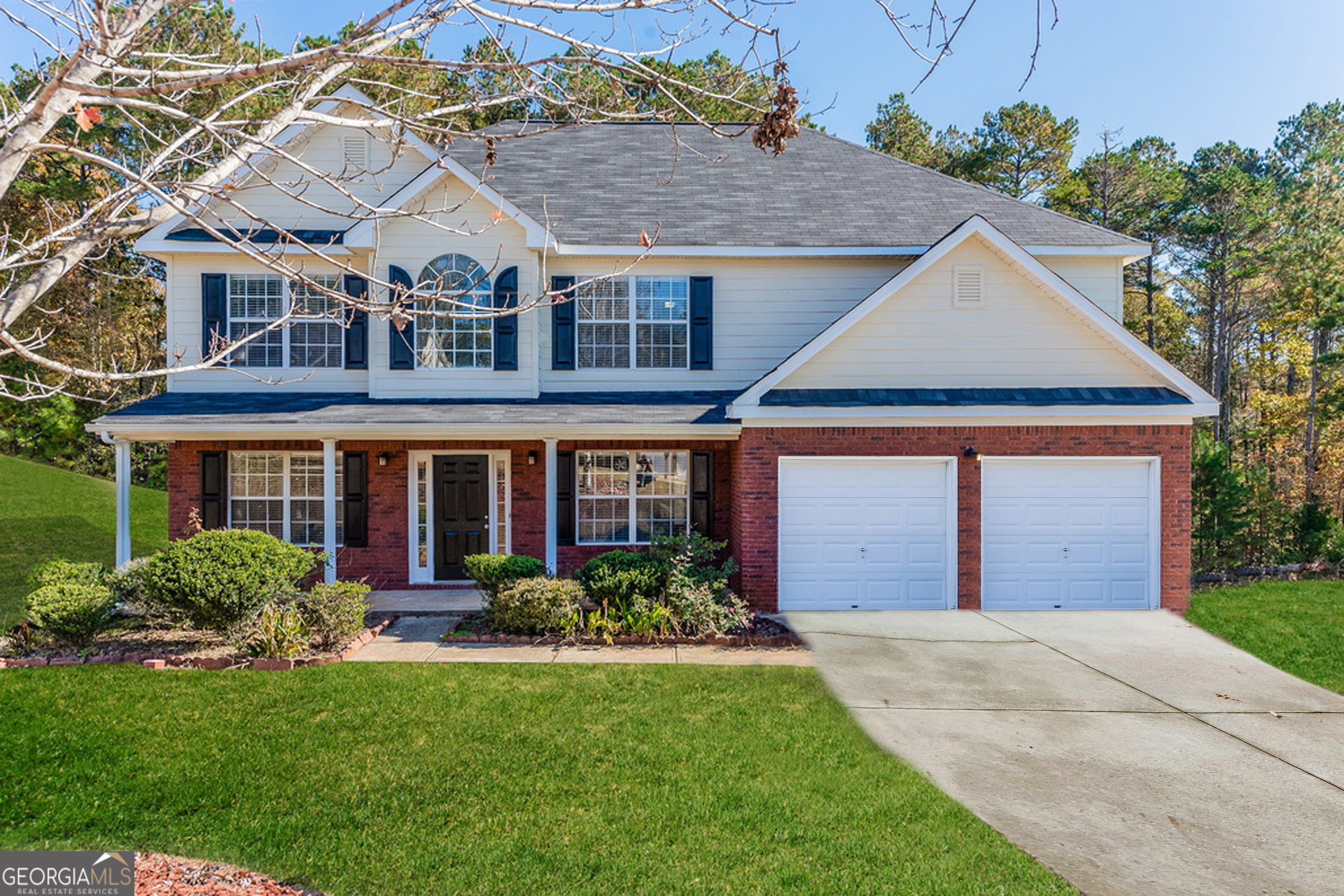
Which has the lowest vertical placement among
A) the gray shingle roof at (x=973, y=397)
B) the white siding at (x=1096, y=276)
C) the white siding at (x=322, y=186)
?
the gray shingle roof at (x=973, y=397)

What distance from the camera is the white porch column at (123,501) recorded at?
10.5m

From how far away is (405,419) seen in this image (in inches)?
408

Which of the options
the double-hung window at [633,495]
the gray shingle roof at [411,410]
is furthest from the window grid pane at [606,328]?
the double-hung window at [633,495]

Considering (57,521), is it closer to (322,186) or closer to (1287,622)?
(322,186)

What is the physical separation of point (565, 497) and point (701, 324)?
144 inches

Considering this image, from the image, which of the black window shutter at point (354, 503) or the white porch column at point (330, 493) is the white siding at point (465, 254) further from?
the white porch column at point (330, 493)

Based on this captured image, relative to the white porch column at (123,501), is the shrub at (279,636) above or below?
below

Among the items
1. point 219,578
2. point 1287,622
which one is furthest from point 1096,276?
point 219,578

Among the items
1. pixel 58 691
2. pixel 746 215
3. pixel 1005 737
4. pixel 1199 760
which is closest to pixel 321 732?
pixel 58 691

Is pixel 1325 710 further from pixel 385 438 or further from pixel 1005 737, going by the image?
pixel 385 438

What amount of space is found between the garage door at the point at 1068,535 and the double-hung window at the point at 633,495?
4.65 m


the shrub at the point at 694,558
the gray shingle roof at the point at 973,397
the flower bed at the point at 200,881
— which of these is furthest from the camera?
the gray shingle roof at the point at 973,397

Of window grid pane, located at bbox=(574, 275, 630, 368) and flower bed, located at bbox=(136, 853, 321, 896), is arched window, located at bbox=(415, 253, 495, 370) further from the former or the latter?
flower bed, located at bbox=(136, 853, 321, 896)

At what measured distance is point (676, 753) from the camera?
5.47 metres
